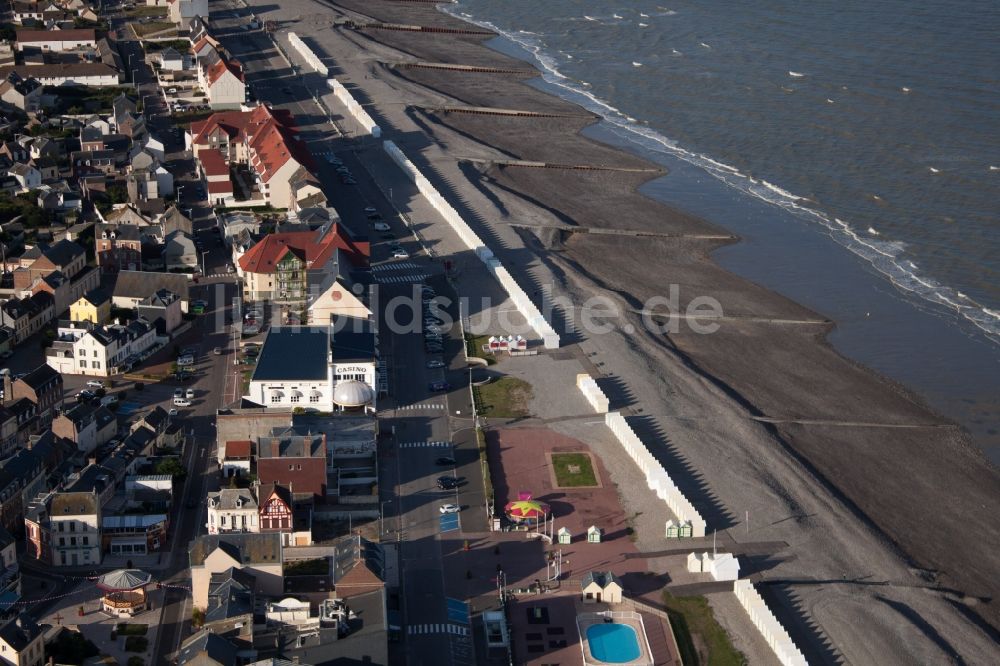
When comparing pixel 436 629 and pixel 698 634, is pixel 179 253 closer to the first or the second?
pixel 436 629

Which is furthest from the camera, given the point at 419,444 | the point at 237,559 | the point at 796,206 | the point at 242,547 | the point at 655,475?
the point at 796,206

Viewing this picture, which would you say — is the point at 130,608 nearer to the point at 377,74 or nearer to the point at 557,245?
the point at 557,245

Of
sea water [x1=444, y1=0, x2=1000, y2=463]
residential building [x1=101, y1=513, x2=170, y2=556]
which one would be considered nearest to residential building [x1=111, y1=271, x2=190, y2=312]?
residential building [x1=101, y1=513, x2=170, y2=556]

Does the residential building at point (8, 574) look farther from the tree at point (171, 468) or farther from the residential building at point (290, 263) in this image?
the residential building at point (290, 263)

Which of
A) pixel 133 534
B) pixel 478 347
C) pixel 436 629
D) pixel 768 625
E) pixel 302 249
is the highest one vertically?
pixel 302 249

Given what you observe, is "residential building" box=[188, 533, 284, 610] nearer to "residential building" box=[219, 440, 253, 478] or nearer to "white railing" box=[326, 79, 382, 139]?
"residential building" box=[219, 440, 253, 478]

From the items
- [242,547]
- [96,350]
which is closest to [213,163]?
[96,350]

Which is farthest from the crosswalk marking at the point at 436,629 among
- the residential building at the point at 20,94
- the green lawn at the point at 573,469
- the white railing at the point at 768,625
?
the residential building at the point at 20,94
